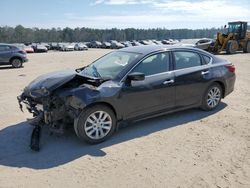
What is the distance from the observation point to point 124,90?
4984mm

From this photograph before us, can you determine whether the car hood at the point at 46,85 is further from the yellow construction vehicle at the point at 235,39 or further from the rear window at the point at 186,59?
the yellow construction vehicle at the point at 235,39

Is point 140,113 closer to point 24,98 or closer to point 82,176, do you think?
point 82,176

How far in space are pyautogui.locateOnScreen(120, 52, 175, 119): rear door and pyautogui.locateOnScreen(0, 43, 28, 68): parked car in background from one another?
1330 centimetres

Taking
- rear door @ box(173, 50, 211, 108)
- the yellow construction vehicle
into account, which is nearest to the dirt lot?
rear door @ box(173, 50, 211, 108)

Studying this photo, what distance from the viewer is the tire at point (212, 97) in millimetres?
6324

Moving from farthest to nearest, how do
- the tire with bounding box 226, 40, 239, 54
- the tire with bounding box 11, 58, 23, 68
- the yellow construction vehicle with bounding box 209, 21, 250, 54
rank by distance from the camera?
the yellow construction vehicle with bounding box 209, 21, 250, 54
the tire with bounding box 226, 40, 239, 54
the tire with bounding box 11, 58, 23, 68

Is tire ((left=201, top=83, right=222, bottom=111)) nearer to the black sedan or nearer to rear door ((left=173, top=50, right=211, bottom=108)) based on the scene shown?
the black sedan

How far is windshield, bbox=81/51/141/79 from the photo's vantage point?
5301 millimetres

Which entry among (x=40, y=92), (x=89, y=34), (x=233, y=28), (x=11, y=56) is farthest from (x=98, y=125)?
(x=89, y=34)

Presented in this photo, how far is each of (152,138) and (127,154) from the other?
78cm

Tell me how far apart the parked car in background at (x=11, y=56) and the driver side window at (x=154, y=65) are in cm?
1331

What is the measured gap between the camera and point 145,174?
383 centimetres

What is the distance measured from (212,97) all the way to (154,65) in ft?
6.02

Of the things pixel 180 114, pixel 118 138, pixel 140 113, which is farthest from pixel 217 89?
pixel 118 138
